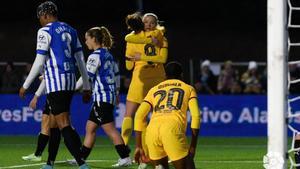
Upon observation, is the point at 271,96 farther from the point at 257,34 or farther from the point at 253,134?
the point at 257,34

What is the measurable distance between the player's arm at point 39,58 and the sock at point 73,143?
70 centimetres

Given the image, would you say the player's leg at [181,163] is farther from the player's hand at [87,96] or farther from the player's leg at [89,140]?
the player's leg at [89,140]

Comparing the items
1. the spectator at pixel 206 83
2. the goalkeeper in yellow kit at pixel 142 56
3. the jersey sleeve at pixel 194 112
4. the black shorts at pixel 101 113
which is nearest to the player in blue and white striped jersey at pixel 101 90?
the black shorts at pixel 101 113

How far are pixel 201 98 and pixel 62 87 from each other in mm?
10595

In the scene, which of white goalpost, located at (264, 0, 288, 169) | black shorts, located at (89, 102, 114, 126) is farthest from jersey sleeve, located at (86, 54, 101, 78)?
white goalpost, located at (264, 0, 288, 169)

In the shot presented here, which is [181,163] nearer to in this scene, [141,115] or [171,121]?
[171,121]

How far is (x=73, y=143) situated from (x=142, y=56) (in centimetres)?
243

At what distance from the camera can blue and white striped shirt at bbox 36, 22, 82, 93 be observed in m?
11.5

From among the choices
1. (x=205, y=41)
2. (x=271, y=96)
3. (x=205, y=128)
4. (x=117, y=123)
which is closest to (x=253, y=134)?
(x=205, y=128)

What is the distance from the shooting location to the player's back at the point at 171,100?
9914 mm

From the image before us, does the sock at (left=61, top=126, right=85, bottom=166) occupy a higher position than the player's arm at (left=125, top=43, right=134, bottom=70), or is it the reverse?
the player's arm at (left=125, top=43, right=134, bottom=70)

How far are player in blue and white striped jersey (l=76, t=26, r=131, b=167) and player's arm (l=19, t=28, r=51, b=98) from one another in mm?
1419

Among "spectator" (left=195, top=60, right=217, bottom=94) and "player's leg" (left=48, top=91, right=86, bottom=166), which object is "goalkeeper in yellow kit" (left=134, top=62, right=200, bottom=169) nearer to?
"player's leg" (left=48, top=91, right=86, bottom=166)

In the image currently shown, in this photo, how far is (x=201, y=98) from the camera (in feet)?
71.6
